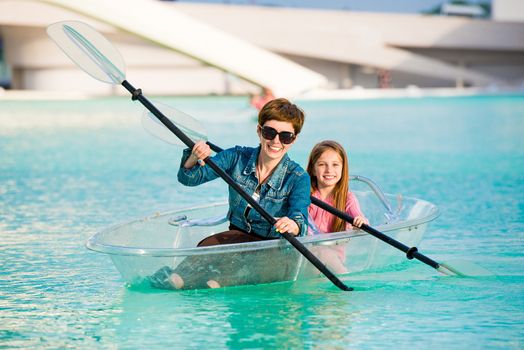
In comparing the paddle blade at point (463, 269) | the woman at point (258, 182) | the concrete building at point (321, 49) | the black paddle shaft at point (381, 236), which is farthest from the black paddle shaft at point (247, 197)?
the concrete building at point (321, 49)

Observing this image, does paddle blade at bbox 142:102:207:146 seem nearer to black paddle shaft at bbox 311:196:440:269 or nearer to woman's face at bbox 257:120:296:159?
woman's face at bbox 257:120:296:159

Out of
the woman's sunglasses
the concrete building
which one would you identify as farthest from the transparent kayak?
the concrete building

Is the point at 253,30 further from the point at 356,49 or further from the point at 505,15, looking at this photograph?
the point at 505,15

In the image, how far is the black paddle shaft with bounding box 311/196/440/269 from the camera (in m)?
4.29

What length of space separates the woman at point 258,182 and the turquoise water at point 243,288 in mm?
145

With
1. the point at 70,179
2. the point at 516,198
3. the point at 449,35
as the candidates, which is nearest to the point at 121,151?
the point at 70,179

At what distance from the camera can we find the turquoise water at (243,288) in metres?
3.71

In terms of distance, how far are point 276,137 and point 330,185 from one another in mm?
708

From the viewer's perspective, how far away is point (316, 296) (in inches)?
168

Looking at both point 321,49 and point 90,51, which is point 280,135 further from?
point 321,49

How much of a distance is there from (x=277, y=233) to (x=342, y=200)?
605mm

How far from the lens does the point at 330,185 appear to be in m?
4.70

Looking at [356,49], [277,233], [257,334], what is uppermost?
[356,49]

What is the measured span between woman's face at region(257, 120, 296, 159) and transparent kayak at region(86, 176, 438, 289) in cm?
38
